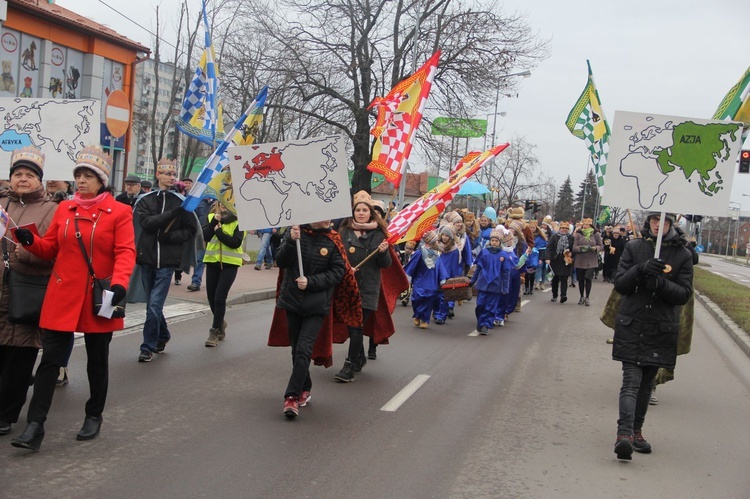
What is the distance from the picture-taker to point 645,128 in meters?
6.52

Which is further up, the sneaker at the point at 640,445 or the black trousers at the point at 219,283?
the black trousers at the point at 219,283

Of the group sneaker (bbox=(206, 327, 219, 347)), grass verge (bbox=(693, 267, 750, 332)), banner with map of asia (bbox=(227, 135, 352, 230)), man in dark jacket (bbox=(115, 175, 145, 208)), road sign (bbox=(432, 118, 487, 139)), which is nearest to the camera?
banner with map of asia (bbox=(227, 135, 352, 230))

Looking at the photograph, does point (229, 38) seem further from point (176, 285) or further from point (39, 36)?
point (176, 285)

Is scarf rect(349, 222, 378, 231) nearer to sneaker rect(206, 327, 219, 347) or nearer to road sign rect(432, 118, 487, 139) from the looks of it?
sneaker rect(206, 327, 219, 347)

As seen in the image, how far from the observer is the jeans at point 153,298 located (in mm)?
8406

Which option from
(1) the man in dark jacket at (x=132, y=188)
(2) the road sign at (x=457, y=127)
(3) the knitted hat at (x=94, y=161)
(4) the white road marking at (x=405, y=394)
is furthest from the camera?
(2) the road sign at (x=457, y=127)

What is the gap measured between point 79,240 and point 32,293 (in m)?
0.54

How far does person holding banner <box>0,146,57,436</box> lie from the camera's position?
220 inches

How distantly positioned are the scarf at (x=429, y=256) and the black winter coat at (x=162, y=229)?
502cm

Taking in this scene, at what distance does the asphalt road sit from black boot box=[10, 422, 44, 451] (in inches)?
3.1

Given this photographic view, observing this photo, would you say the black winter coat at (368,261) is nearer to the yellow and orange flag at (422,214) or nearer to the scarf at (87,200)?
the yellow and orange flag at (422,214)

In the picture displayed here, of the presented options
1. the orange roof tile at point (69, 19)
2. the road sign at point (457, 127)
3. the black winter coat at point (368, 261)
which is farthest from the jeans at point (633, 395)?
the orange roof tile at point (69, 19)

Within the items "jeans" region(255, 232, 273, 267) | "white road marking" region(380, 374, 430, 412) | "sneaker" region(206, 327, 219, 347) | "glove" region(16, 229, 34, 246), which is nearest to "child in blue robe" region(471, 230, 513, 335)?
"white road marking" region(380, 374, 430, 412)

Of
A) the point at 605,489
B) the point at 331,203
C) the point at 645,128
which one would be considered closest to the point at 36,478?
the point at 331,203
